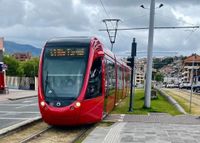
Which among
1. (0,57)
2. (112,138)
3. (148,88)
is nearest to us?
(112,138)

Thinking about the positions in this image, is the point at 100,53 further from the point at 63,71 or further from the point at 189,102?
the point at 189,102

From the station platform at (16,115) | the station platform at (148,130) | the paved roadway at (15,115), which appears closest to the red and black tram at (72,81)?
the station platform at (148,130)

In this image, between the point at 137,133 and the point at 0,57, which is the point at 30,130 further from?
the point at 0,57

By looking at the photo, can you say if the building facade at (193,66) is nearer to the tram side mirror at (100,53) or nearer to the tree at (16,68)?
the tram side mirror at (100,53)

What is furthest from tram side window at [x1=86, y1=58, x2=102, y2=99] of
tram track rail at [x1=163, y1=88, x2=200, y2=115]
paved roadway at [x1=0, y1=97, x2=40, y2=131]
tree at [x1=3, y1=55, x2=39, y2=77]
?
tree at [x1=3, y1=55, x2=39, y2=77]

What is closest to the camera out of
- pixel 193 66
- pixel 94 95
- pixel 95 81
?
pixel 94 95

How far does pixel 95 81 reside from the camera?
17.7 meters

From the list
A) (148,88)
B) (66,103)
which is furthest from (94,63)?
(148,88)

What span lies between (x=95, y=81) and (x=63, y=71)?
1.29m

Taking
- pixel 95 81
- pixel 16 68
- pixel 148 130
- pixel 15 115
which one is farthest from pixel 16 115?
pixel 16 68

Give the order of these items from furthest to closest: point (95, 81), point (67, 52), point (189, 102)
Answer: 1. point (189, 102)
2. point (67, 52)
3. point (95, 81)

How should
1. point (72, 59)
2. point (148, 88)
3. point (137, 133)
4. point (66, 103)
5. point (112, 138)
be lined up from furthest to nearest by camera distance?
point (148, 88) → point (72, 59) → point (66, 103) → point (137, 133) → point (112, 138)

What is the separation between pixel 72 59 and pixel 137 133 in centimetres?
401

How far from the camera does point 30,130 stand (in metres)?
17.7
